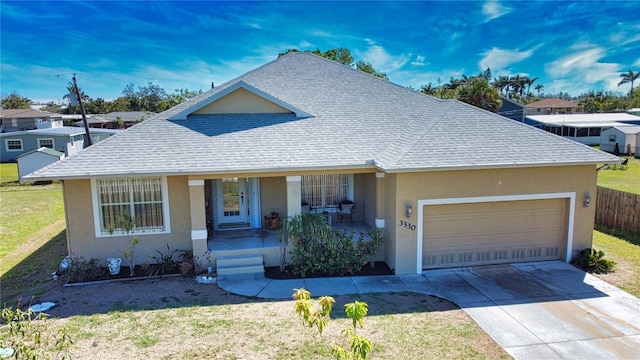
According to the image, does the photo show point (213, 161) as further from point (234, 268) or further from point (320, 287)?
point (320, 287)

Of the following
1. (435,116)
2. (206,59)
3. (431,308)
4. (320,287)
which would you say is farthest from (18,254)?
(206,59)

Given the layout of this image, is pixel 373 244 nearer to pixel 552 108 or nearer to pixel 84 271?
pixel 84 271

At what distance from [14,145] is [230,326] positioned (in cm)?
4164

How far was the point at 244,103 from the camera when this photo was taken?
47.6 ft

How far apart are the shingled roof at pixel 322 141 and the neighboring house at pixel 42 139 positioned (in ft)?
90.6

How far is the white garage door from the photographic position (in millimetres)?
11703

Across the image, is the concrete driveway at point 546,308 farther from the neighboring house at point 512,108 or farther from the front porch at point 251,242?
the neighboring house at point 512,108

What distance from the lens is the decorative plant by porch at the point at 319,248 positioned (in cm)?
1135

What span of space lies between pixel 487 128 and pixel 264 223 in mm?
7856

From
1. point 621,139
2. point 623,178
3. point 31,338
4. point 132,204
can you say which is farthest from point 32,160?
point 621,139

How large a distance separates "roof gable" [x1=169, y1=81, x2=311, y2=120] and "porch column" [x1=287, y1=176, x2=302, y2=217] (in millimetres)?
3342

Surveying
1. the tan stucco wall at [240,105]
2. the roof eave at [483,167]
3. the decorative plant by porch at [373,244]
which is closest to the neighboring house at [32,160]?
the tan stucco wall at [240,105]

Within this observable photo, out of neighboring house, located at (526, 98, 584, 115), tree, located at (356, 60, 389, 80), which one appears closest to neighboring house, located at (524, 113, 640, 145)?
tree, located at (356, 60, 389, 80)

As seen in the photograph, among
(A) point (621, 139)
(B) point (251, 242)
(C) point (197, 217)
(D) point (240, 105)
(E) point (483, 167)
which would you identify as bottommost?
(B) point (251, 242)
